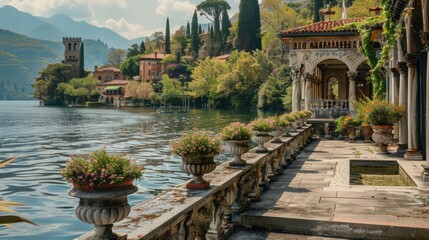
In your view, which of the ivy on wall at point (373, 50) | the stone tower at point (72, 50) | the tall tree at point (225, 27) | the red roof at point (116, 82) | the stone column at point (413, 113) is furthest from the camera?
the stone tower at point (72, 50)

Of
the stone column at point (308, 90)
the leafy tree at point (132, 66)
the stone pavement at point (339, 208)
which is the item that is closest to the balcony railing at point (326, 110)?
the stone column at point (308, 90)

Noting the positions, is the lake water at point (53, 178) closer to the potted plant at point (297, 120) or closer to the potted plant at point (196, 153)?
the potted plant at point (196, 153)

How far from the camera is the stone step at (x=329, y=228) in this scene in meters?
6.98

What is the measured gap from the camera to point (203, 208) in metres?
6.26

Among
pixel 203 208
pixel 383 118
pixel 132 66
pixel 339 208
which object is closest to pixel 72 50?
pixel 132 66

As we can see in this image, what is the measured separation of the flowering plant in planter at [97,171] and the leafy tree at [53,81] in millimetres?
150332

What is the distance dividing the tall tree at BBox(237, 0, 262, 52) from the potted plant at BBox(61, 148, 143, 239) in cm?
9338

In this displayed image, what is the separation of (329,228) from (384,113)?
9.24 meters

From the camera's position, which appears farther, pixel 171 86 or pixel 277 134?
pixel 171 86

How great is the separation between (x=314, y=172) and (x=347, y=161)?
2242 mm

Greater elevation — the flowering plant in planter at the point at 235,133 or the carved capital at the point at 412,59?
the carved capital at the point at 412,59

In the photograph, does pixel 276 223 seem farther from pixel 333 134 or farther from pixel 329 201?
pixel 333 134

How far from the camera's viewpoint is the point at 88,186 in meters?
4.19

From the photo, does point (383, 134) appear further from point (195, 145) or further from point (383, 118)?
point (195, 145)
